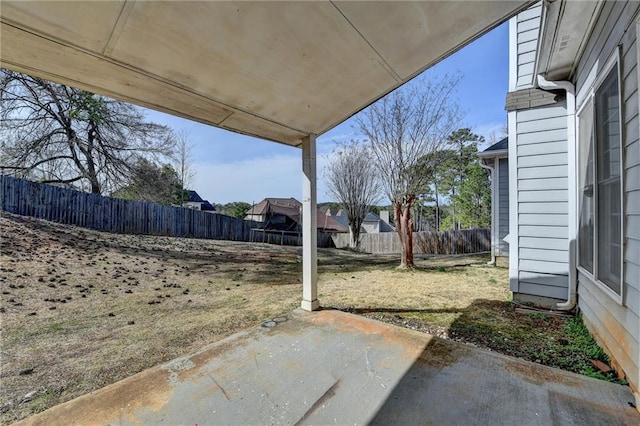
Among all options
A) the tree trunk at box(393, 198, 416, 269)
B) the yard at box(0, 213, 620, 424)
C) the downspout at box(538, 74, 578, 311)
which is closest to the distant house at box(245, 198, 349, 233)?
the tree trunk at box(393, 198, 416, 269)

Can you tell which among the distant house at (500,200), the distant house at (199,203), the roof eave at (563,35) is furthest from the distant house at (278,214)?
the roof eave at (563,35)

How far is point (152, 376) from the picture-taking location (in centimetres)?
192

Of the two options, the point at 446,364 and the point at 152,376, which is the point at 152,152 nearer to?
the point at 152,376

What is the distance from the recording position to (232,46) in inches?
68.9

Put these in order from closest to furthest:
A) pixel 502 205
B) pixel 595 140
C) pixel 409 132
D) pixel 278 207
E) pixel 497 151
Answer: pixel 595 140
pixel 409 132
pixel 497 151
pixel 502 205
pixel 278 207

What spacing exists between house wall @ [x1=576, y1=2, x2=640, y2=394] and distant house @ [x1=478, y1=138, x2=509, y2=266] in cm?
522

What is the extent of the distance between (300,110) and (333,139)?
8674mm

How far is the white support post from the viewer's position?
3.16 m

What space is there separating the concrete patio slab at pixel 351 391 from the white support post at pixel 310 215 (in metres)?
0.91

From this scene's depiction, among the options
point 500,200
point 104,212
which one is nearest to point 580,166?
point 500,200

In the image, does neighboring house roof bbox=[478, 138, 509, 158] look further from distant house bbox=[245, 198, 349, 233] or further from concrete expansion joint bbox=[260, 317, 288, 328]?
distant house bbox=[245, 198, 349, 233]

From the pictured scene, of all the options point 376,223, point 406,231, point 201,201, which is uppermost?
point 201,201

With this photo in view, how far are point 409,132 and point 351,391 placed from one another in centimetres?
605

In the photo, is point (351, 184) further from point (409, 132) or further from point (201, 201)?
point (201, 201)
